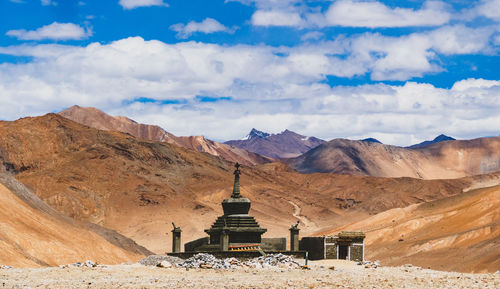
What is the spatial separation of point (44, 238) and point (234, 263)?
33.1 m

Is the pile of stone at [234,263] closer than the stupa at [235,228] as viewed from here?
Yes

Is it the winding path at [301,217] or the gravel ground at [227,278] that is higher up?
the winding path at [301,217]

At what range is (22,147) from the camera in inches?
4754

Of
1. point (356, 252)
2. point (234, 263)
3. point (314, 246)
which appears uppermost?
point (314, 246)

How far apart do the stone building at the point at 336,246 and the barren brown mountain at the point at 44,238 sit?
723 inches

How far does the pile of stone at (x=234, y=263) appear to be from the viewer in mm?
30703

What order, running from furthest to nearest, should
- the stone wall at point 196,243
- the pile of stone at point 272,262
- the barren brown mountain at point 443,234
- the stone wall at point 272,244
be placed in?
1. the barren brown mountain at point 443,234
2. the stone wall at point 272,244
3. the stone wall at point 196,243
4. the pile of stone at point 272,262

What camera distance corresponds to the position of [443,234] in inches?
2837

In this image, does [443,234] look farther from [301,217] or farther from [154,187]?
[154,187]

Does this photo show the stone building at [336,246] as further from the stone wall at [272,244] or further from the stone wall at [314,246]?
the stone wall at [272,244]

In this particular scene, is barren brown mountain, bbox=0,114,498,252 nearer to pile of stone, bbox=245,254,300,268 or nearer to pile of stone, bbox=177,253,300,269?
pile of stone, bbox=245,254,300,268

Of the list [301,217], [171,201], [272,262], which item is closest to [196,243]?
[272,262]

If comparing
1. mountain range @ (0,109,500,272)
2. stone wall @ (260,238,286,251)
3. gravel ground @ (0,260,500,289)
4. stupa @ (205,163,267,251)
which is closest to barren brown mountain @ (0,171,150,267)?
mountain range @ (0,109,500,272)

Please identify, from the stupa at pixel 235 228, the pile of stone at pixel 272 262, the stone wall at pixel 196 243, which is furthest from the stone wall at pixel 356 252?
the pile of stone at pixel 272 262
